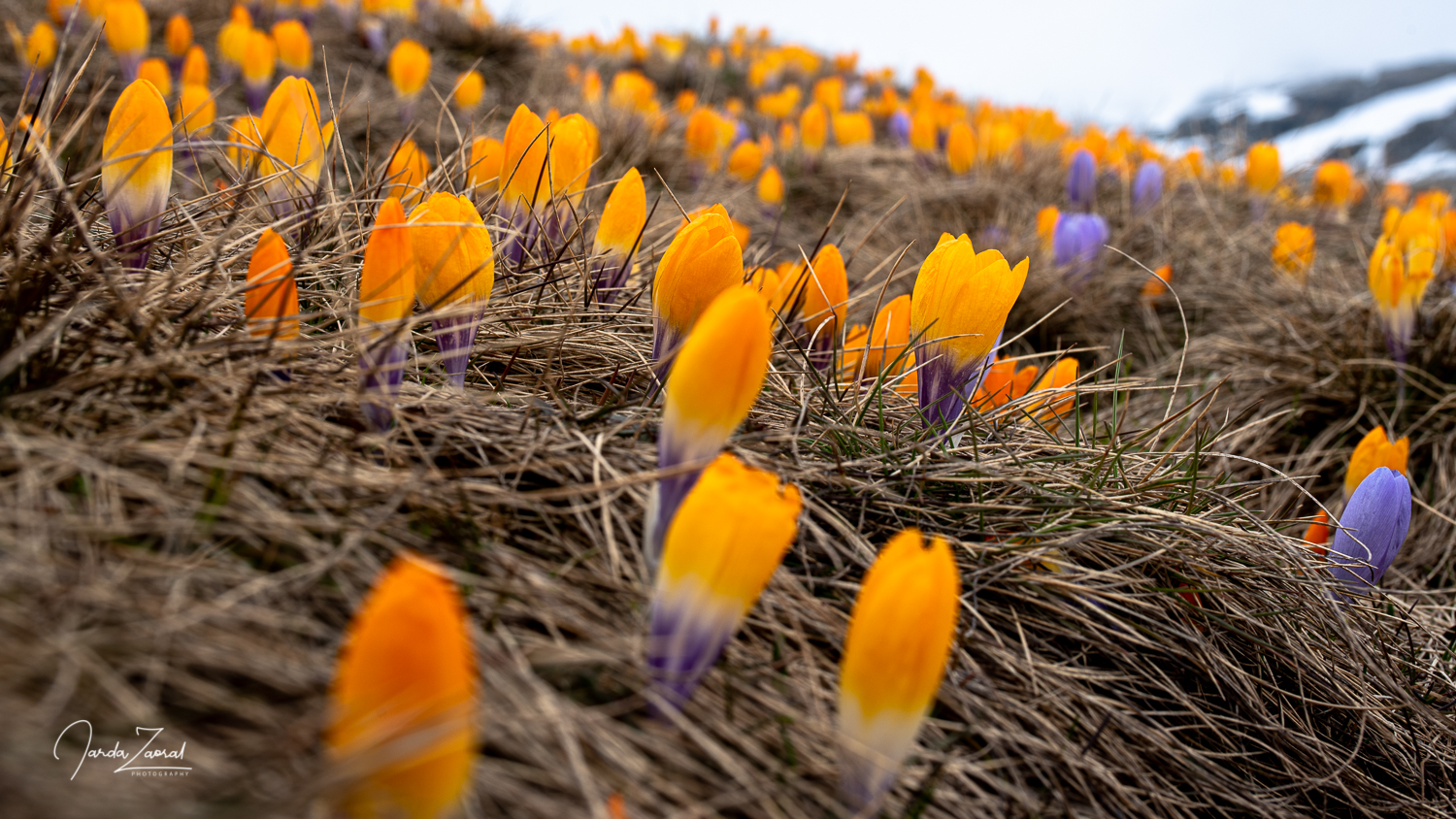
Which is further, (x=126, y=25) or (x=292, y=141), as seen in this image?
(x=126, y=25)

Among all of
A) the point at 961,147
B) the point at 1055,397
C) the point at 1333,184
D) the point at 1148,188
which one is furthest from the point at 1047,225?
the point at 1333,184

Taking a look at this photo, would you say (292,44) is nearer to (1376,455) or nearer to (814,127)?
(814,127)

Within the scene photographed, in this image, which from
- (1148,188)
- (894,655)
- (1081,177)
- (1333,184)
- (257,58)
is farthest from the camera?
(1333,184)

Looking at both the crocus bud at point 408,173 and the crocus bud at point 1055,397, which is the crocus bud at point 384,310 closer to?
the crocus bud at point 408,173

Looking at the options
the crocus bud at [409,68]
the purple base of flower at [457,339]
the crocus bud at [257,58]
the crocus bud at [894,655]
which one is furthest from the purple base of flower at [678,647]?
the crocus bud at [257,58]

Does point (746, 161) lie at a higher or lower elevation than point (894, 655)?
higher

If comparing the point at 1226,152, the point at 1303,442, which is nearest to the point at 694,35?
the point at 1226,152

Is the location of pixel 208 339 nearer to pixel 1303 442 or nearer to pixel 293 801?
pixel 293 801

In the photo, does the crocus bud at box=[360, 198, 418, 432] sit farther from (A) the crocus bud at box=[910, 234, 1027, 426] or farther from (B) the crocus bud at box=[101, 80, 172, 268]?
(A) the crocus bud at box=[910, 234, 1027, 426]
